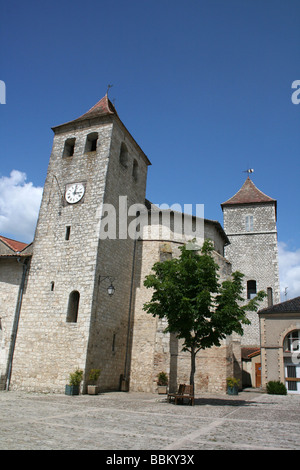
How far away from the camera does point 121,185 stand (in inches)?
714

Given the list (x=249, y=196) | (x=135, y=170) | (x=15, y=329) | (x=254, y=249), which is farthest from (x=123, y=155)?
(x=249, y=196)

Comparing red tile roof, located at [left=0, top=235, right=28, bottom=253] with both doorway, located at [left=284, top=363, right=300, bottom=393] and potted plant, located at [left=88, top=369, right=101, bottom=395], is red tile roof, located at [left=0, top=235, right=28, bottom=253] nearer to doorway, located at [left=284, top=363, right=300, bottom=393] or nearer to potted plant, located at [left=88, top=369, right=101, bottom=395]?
potted plant, located at [left=88, top=369, right=101, bottom=395]

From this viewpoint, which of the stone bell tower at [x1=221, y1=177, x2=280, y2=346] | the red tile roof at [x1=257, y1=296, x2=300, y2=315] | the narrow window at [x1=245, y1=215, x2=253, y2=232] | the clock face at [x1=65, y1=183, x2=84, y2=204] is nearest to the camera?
the clock face at [x1=65, y1=183, x2=84, y2=204]

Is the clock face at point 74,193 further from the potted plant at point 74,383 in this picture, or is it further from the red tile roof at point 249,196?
the red tile roof at point 249,196

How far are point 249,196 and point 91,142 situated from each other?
69.2 ft

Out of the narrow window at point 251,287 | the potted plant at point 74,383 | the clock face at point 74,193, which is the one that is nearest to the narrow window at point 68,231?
the clock face at point 74,193

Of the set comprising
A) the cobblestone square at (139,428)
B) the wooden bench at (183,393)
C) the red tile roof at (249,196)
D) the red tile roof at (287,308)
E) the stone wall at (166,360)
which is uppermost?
the red tile roof at (249,196)

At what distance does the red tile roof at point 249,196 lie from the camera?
34.4m

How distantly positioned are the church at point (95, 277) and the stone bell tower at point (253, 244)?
38.6 feet

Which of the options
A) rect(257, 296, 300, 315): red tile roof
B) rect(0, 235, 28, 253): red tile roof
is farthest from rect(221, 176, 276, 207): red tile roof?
rect(0, 235, 28, 253): red tile roof

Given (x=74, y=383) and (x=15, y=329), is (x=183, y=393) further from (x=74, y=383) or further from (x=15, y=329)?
(x=15, y=329)

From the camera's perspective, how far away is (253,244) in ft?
106

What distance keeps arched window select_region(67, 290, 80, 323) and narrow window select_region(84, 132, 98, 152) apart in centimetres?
730

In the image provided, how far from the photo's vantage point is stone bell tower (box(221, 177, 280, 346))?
30141 mm
